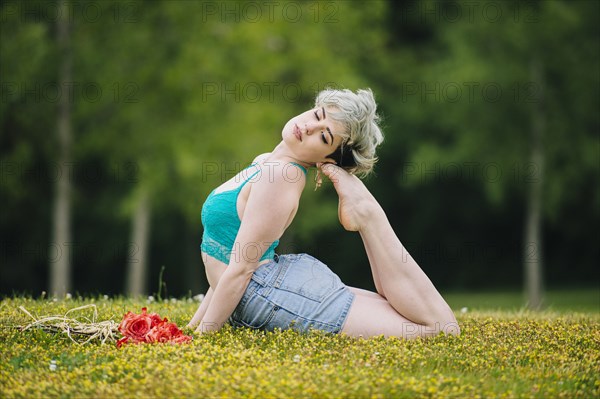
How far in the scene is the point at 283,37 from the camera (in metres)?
19.6

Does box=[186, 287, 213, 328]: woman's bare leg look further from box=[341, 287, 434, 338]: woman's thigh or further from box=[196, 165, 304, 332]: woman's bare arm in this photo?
box=[341, 287, 434, 338]: woman's thigh

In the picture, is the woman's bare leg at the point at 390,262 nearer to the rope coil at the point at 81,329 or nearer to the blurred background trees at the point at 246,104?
the rope coil at the point at 81,329

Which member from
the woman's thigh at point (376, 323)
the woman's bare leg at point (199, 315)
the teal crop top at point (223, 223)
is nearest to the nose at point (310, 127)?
the teal crop top at point (223, 223)

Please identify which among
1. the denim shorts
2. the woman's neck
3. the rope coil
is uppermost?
the woman's neck

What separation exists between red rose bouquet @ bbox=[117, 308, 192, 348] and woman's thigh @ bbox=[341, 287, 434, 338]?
1209mm

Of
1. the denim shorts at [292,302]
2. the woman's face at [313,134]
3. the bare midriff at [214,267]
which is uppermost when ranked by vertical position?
the woman's face at [313,134]

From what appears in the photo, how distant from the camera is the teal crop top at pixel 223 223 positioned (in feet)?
18.2

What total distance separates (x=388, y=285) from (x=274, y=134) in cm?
1320

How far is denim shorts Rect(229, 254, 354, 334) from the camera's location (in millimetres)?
5500

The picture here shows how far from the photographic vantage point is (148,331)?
5.28 metres

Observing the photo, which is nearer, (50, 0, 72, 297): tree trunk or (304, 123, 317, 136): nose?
(304, 123, 317, 136): nose

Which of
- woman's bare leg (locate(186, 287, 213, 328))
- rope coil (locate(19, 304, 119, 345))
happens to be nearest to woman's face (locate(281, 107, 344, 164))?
woman's bare leg (locate(186, 287, 213, 328))

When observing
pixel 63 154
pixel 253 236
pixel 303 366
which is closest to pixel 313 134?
pixel 253 236

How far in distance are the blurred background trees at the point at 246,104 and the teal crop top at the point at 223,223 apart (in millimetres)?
9473
